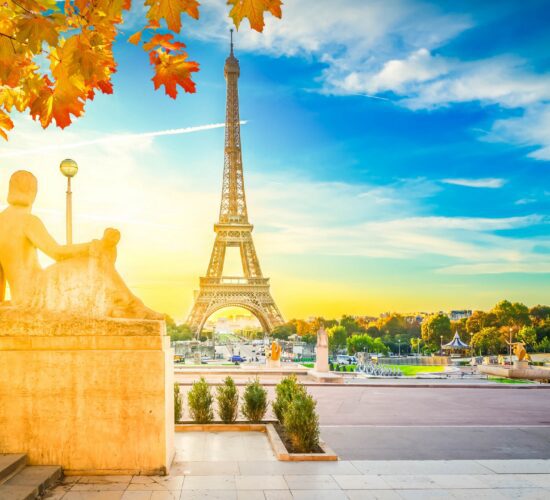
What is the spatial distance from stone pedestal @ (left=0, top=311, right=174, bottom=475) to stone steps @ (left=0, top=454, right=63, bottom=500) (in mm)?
175

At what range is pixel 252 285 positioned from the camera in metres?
71.2

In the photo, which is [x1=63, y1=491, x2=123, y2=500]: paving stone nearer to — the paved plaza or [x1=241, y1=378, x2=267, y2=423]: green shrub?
the paved plaza

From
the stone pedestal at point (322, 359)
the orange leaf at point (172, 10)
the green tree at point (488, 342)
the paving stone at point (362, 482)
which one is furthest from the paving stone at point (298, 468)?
the green tree at point (488, 342)

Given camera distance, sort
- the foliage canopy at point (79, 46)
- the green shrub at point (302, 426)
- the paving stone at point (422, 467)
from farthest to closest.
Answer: the green shrub at point (302, 426) < the paving stone at point (422, 467) < the foliage canopy at point (79, 46)

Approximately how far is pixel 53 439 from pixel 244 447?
3.42 m

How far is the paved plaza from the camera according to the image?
6242mm

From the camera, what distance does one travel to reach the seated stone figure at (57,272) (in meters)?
7.09

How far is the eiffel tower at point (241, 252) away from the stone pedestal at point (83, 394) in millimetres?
61919

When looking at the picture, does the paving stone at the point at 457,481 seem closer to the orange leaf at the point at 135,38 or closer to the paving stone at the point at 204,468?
the paving stone at the point at 204,468

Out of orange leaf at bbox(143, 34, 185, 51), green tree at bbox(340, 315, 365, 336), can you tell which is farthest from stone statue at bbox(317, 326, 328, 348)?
green tree at bbox(340, 315, 365, 336)

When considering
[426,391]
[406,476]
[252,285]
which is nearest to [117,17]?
[406,476]

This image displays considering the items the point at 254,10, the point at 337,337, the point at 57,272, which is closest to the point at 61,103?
the point at 254,10

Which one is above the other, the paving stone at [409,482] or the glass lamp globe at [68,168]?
the glass lamp globe at [68,168]

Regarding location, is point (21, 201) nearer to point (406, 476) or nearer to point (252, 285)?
point (406, 476)
